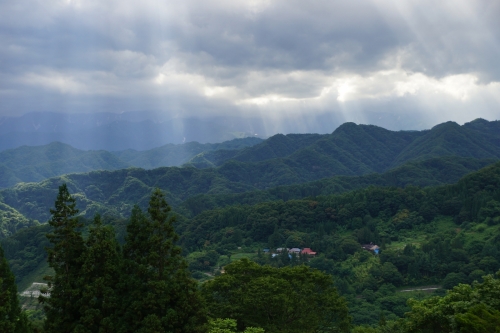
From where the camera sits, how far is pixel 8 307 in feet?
47.2

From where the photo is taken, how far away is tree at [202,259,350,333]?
69.3 ft

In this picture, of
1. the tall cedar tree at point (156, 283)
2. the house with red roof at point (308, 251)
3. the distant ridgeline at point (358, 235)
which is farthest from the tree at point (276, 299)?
the house with red roof at point (308, 251)

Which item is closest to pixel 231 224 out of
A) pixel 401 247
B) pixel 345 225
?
pixel 345 225

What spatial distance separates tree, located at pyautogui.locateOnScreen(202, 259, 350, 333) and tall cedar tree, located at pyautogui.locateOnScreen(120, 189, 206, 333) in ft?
15.3

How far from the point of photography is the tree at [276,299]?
21125 millimetres

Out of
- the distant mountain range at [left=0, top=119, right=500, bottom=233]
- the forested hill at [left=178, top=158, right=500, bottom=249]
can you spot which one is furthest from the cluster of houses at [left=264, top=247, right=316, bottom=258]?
the distant mountain range at [left=0, top=119, right=500, bottom=233]

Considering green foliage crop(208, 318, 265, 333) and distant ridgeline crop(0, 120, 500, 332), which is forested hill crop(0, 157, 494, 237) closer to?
distant ridgeline crop(0, 120, 500, 332)

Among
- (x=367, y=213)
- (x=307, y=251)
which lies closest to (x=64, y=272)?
(x=307, y=251)

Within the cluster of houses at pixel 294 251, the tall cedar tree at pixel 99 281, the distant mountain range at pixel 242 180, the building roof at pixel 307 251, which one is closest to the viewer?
the tall cedar tree at pixel 99 281

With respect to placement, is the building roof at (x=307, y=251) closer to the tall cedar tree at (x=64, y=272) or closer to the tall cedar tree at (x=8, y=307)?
the tall cedar tree at (x=64, y=272)

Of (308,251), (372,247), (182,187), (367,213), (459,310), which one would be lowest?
(308,251)

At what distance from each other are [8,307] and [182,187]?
15821 cm

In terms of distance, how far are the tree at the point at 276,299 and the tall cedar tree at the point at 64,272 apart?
24.0 feet

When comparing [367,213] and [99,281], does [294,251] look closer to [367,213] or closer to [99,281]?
[367,213]
